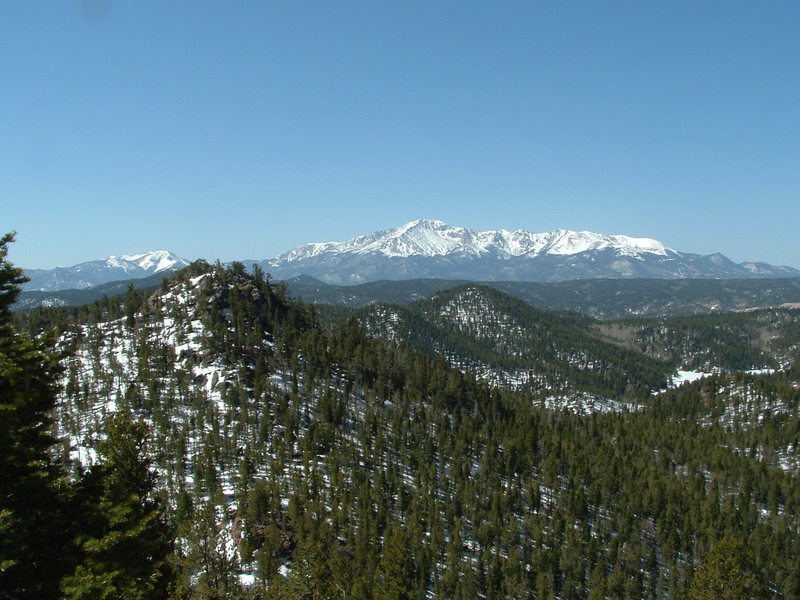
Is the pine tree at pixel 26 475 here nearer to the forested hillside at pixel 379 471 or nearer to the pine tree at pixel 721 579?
the forested hillside at pixel 379 471

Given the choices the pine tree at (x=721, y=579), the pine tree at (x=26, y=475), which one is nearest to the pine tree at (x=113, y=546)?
the pine tree at (x=26, y=475)

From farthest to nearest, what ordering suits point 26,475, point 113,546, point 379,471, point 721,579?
1. point 379,471
2. point 721,579
3. point 113,546
4. point 26,475

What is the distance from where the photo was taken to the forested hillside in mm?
96938

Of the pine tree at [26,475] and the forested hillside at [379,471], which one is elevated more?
the pine tree at [26,475]

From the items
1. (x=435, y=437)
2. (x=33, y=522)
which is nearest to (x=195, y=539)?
(x=33, y=522)

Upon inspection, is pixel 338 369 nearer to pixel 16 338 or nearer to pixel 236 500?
pixel 236 500

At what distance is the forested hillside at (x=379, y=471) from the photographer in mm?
96938

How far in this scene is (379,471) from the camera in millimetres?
129125

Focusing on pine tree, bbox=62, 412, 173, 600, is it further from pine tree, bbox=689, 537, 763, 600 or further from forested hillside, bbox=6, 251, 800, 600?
pine tree, bbox=689, 537, 763, 600

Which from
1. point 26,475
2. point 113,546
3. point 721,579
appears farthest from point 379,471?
point 26,475

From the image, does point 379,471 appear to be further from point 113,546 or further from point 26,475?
point 26,475

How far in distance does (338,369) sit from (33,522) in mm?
158773

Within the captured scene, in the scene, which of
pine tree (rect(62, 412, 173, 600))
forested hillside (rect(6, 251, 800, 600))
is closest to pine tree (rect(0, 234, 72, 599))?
pine tree (rect(62, 412, 173, 600))

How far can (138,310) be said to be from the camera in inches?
7318
